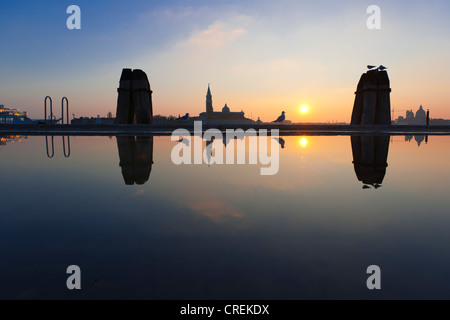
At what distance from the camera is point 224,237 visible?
11.1 feet

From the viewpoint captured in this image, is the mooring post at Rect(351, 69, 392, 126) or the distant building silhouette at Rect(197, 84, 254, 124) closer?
the mooring post at Rect(351, 69, 392, 126)

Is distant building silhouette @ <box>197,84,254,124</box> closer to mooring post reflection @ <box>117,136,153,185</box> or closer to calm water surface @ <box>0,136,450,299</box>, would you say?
mooring post reflection @ <box>117,136,153,185</box>

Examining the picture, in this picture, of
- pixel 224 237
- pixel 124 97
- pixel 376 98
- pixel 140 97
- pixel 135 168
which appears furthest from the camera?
pixel 124 97

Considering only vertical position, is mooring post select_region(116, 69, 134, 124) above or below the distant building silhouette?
below

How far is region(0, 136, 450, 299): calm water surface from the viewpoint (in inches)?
93.5

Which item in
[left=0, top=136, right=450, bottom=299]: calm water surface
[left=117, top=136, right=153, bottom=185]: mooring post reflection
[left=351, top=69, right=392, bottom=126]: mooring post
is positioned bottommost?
[left=0, top=136, right=450, bottom=299]: calm water surface

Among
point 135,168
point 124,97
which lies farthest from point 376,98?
point 135,168

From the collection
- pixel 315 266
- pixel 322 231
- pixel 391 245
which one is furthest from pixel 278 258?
pixel 391 245

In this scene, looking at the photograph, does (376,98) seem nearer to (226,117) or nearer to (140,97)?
(140,97)

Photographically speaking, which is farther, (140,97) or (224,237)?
(140,97)

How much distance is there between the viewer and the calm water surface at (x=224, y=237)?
238 cm

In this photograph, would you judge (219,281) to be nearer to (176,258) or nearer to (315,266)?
(176,258)

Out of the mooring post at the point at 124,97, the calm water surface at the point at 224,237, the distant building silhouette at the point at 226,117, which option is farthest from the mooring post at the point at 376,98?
the distant building silhouette at the point at 226,117

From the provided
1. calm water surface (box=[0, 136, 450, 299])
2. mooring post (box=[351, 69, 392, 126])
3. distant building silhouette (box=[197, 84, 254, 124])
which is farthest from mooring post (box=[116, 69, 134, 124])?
distant building silhouette (box=[197, 84, 254, 124])
